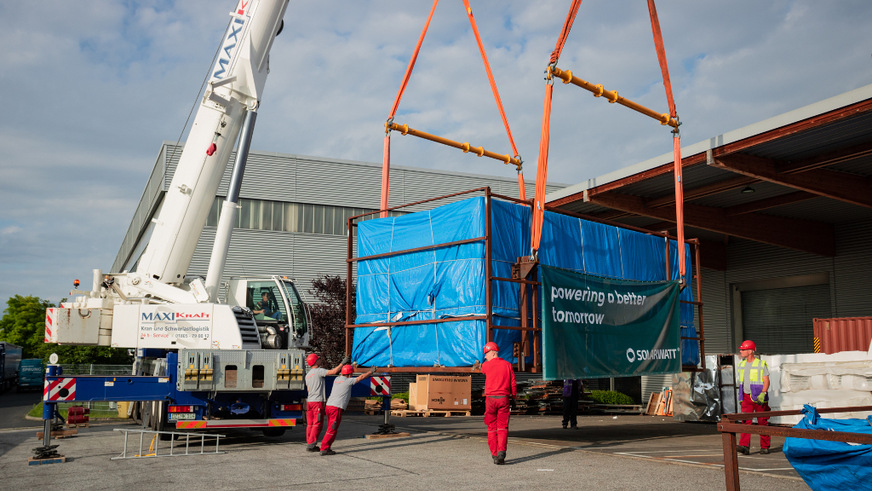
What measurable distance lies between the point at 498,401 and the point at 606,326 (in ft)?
10.4

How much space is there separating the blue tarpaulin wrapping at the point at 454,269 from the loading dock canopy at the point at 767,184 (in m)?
3.75

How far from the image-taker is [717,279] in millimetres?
26328

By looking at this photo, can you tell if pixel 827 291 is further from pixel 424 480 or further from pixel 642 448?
pixel 424 480

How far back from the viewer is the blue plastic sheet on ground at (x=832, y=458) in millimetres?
5582

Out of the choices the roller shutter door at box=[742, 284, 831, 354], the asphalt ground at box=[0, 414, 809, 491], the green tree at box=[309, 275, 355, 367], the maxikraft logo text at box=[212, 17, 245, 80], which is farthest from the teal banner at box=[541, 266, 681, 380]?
the green tree at box=[309, 275, 355, 367]

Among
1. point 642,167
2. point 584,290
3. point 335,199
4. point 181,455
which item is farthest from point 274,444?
point 335,199

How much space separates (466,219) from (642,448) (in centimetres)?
488

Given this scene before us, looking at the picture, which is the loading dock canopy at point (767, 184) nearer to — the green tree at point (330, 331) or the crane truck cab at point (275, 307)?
the crane truck cab at point (275, 307)

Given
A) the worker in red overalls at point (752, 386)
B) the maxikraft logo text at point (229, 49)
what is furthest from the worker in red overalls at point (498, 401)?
the maxikraft logo text at point (229, 49)

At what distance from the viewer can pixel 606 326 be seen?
1220cm

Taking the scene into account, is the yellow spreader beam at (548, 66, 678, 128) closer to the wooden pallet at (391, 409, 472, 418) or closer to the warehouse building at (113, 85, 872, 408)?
the warehouse building at (113, 85, 872, 408)

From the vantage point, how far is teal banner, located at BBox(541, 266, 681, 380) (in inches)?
439

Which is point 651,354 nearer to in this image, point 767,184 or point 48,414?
point 767,184

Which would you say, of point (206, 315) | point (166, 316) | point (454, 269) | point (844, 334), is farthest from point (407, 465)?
point (844, 334)
